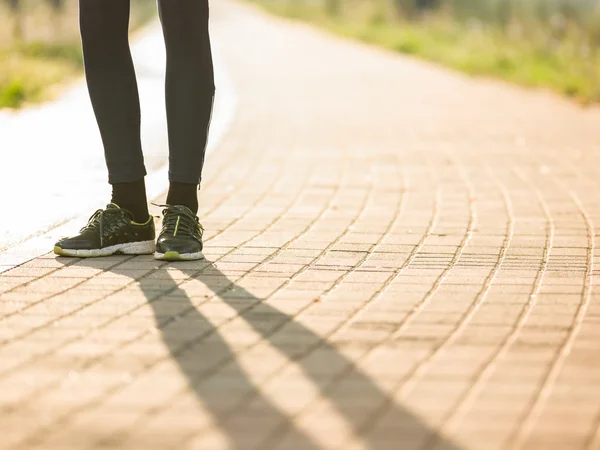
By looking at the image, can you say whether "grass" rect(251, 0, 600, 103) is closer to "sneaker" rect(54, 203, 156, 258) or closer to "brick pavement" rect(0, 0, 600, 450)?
"brick pavement" rect(0, 0, 600, 450)

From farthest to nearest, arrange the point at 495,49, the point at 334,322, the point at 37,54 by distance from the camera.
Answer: the point at 495,49, the point at 37,54, the point at 334,322

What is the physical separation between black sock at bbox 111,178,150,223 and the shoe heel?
0.09 m

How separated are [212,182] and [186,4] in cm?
228

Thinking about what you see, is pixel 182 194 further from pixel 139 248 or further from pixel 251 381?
pixel 251 381

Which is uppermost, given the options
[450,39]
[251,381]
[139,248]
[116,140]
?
[116,140]

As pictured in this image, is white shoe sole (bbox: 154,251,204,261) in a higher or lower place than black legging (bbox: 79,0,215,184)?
lower

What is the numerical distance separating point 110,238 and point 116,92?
573 millimetres

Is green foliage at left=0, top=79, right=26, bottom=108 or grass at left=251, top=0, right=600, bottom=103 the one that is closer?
green foliage at left=0, top=79, right=26, bottom=108

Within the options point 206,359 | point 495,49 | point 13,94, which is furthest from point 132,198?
point 495,49

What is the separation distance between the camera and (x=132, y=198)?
15.6 feet

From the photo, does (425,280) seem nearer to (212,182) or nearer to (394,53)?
(212,182)

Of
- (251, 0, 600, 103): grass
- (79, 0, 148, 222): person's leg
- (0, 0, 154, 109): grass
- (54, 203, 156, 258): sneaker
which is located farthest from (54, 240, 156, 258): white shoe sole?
(251, 0, 600, 103): grass

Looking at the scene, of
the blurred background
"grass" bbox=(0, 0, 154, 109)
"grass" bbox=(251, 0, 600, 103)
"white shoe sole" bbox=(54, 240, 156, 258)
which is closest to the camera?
"white shoe sole" bbox=(54, 240, 156, 258)

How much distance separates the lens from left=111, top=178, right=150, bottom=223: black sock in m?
4.74
